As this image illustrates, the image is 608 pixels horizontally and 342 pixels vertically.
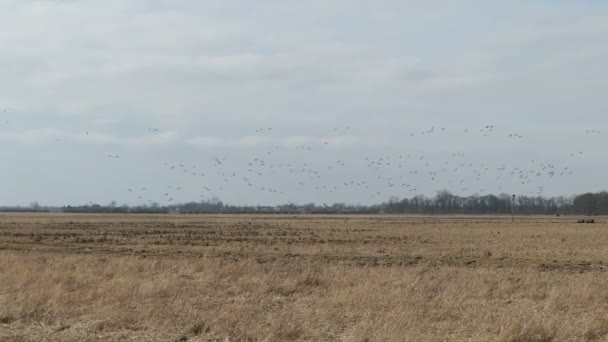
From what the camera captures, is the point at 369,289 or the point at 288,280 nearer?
the point at 369,289

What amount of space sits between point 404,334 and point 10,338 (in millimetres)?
5630

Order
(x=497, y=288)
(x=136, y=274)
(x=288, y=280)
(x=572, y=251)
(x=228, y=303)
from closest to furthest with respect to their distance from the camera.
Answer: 1. (x=228, y=303)
2. (x=497, y=288)
3. (x=288, y=280)
4. (x=136, y=274)
5. (x=572, y=251)

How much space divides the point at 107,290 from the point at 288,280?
462cm

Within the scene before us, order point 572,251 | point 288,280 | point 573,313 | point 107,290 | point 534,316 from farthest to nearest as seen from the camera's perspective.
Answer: point 572,251 < point 288,280 < point 107,290 < point 573,313 < point 534,316

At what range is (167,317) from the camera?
11.2 m

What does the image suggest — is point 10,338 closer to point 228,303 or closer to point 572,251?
point 228,303

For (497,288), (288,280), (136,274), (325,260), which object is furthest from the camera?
(325,260)

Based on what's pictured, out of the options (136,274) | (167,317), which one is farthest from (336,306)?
(136,274)

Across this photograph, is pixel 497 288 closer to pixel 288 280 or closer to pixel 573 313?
pixel 573 313

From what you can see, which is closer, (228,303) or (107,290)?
(228,303)

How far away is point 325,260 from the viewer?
2789 cm

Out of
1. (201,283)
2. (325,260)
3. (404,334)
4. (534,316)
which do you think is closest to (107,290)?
(201,283)

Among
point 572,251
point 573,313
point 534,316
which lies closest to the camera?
point 534,316

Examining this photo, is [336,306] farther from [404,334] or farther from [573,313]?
[573,313]
